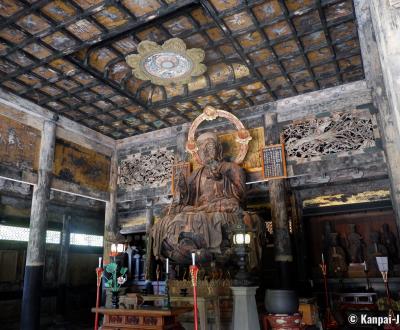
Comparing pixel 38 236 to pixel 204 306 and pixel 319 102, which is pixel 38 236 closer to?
pixel 204 306

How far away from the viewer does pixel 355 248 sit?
336 inches

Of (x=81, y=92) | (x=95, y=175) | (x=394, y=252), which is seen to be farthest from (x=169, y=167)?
(x=394, y=252)

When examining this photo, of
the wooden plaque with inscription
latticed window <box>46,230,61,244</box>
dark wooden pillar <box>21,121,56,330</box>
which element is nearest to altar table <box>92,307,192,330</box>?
dark wooden pillar <box>21,121,56,330</box>

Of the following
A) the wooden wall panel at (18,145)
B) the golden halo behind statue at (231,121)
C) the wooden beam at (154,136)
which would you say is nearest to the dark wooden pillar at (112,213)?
the wooden beam at (154,136)

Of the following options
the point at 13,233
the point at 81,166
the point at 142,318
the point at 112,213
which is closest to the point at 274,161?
the point at 142,318

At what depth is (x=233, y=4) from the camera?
4.96m

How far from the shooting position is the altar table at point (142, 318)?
4.32 metres

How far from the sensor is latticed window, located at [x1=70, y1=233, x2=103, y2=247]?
1182 centimetres

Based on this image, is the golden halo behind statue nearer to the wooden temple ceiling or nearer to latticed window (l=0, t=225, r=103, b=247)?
the wooden temple ceiling

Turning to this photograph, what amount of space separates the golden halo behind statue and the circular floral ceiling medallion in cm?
110

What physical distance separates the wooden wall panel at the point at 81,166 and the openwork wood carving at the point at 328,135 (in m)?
4.88

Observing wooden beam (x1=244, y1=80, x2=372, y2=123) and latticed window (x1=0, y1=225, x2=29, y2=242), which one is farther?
latticed window (x1=0, y1=225, x2=29, y2=242)

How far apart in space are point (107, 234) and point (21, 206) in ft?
10.7

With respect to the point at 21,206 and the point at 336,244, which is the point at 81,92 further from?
the point at 336,244
